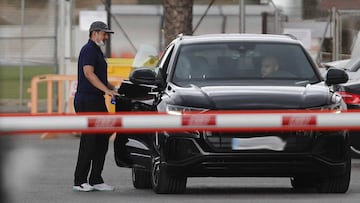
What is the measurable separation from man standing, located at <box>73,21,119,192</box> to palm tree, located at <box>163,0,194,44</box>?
11856mm

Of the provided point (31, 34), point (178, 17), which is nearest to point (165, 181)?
point (178, 17)

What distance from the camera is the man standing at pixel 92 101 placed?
13812 millimetres

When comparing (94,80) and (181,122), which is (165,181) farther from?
(181,122)

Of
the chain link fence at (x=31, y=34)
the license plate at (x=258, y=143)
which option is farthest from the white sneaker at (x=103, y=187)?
the chain link fence at (x=31, y=34)

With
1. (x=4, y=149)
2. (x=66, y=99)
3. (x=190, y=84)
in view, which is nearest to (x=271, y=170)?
(x=190, y=84)

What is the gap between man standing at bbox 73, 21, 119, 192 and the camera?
45.3 ft

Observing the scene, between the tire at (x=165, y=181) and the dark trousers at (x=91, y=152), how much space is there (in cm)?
117

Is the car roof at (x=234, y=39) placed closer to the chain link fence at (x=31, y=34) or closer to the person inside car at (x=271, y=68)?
the person inside car at (x=271, y=68)

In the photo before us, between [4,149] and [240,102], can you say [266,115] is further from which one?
[240,102]

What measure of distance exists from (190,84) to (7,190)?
19.9 feet

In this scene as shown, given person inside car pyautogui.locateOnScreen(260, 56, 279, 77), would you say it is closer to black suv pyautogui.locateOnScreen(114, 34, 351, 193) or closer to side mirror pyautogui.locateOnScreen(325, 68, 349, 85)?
black suv pyautogui.locateOnScreen(114, 34, 351, 193)

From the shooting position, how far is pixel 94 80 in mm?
13711

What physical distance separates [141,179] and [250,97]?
2.03 meters

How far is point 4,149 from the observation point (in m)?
7.04
